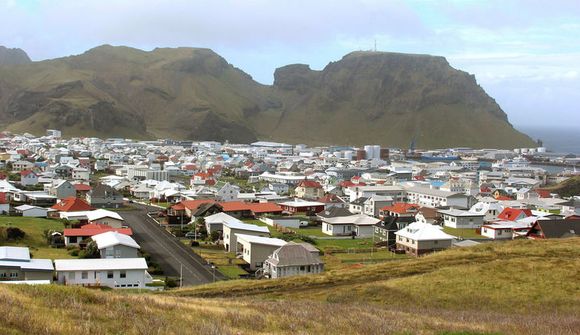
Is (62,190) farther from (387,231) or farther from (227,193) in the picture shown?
(387,231)

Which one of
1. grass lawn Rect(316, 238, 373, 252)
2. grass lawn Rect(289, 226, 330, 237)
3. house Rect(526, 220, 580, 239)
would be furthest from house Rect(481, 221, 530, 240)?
grass lawn Rect(289, 226, 330, 237)

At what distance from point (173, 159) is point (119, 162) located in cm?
1008

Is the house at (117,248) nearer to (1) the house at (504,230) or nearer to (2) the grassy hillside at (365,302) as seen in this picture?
(2) the grassy hillside at (365,302)

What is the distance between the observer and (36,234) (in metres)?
33.1

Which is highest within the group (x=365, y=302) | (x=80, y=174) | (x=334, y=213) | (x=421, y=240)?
(x=80, y=174)

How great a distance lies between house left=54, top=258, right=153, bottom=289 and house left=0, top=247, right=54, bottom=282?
1.43ft

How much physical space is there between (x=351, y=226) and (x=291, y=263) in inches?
564

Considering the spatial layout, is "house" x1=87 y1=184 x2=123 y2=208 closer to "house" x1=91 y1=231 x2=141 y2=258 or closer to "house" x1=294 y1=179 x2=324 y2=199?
"house" x1=294 y1=179 x2=324 y2=199

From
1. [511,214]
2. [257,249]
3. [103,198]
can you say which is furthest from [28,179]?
[511,214]

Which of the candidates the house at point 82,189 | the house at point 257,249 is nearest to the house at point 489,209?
the house at point 257,249

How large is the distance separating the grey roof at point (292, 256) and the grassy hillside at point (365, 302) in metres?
3.38

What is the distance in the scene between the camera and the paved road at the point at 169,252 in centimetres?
2727

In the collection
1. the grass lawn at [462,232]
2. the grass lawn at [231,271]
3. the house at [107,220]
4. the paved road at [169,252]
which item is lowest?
the grass lawn at [462,232]

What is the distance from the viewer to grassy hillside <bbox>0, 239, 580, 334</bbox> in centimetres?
984
